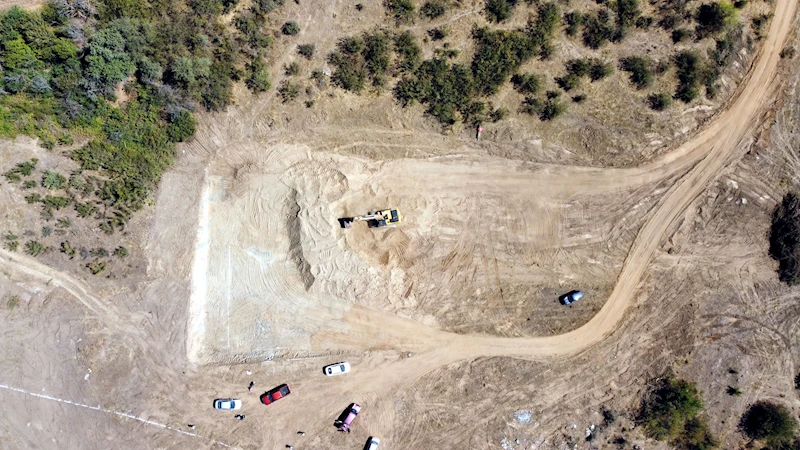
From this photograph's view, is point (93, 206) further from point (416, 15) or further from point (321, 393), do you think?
point (416, 15)

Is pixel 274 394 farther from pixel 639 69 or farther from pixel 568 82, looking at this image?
pixel 639 69

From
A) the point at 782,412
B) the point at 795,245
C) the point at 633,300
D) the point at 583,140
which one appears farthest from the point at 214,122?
the point at 782,412

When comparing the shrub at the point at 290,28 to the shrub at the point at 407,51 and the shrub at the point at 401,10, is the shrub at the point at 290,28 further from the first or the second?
the shrub at the point at 407,51

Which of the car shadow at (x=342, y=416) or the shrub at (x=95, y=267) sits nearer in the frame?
the shrub at (x=95, y=267)

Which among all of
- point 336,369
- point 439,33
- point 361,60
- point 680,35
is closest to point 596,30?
point 680,35

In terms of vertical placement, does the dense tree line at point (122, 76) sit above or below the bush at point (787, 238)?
above

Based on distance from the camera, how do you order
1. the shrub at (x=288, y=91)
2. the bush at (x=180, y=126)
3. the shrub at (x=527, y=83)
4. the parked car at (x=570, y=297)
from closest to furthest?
the parked car at (x=570, y=297)
the bush at (x=180, y=126)
the shrub at (x=527, y=83)
the shrub at (x=288, y=91)

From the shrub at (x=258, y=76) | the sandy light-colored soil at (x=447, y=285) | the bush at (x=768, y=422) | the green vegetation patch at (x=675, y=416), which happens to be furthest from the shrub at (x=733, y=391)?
the shrub at (x=258, y=76)
